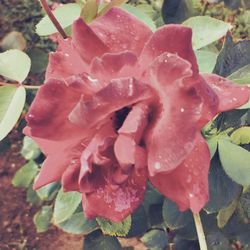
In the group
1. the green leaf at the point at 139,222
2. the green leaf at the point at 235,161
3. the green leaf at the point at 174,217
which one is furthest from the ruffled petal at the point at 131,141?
the green leaf at the point at 139,222

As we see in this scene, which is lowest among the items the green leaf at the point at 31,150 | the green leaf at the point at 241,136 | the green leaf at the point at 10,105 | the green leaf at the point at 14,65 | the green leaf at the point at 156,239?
the green leaf at the point at 156,239

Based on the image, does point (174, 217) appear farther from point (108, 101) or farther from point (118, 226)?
point (108, 101)

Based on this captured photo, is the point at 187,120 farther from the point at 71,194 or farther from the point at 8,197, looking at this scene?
the point at 8,197

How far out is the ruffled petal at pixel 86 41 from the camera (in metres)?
0.62

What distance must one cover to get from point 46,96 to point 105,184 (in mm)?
107

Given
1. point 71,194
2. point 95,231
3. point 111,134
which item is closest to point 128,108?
point 111,134

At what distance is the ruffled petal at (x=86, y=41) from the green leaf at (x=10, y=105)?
0.19 m

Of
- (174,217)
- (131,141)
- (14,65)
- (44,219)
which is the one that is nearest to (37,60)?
(14,65)

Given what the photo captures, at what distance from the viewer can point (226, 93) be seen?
1.98 ft

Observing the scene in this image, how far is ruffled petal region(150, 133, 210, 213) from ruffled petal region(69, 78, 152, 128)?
0.08 meters

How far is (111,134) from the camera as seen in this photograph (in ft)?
1.91

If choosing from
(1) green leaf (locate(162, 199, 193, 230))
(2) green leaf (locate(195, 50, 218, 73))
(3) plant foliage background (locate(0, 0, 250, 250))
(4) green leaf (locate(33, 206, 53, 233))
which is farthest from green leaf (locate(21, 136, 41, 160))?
(2) green leaf (locate(195, 50, 218, 73))

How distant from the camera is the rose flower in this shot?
543 mm

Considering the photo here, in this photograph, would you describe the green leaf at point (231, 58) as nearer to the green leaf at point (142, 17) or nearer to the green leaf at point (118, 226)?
the green leaf at point (142, 17)
